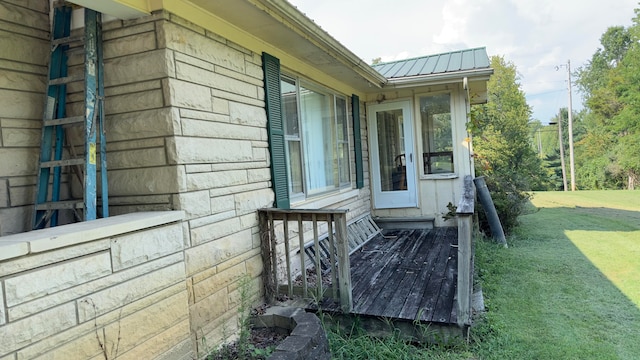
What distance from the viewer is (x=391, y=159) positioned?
6.63 m

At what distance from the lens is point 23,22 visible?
93.5 inches

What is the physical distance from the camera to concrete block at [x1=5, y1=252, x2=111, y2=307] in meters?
1.49

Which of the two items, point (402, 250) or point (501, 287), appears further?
point (402, 250)

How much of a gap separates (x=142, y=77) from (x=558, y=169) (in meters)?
44.3

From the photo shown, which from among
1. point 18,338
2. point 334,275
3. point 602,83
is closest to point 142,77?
point 18,338

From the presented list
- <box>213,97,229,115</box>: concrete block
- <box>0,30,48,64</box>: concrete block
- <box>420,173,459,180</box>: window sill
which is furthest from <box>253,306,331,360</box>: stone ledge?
<box>420,173,459,180</box>: window sill

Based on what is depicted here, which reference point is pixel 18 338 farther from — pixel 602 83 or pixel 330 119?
pixel 602 83

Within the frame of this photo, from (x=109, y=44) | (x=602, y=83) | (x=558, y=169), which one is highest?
(x=602, y=83)

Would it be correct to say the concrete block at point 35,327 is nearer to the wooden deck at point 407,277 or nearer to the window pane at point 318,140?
the wooden deck at point 407,277

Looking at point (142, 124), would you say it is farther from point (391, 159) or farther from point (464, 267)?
point (391, 159)

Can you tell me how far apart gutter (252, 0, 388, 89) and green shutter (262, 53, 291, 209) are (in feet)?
1.50

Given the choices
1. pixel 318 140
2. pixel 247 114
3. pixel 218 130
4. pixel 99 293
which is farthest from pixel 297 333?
pixel 318 140

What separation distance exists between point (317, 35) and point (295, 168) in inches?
54.5

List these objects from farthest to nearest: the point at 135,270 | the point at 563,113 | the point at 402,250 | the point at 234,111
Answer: the point at 563,113
the point at 402,250
the point at 234,111
the point at 135,270
